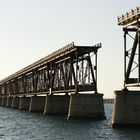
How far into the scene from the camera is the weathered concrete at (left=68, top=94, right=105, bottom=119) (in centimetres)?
7494

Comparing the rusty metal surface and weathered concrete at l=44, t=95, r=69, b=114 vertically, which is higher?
the rusty metal surface

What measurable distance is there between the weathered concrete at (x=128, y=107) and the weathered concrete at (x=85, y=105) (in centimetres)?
2103

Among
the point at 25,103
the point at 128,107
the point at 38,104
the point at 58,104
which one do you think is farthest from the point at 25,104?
the point at 128,107

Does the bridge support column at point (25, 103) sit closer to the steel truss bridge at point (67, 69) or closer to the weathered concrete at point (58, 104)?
the steel truss bridge at point (67, 69)

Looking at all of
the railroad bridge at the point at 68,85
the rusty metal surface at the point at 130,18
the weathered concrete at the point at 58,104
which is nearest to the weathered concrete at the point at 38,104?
the railroad bridge at the point at 68,85

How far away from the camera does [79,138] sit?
50.4 metres

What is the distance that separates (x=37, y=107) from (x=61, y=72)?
19564mm

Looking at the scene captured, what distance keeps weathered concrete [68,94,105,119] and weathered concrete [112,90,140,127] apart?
69.0 ft

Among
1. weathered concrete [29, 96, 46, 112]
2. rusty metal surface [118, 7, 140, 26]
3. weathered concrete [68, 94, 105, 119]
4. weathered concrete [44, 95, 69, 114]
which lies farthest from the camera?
weathered concrete [29, 96, 46, 112]

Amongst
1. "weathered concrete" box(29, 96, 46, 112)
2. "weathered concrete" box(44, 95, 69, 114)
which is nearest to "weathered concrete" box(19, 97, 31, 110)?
"weathered concrete" box(29, 96, 46, 112)

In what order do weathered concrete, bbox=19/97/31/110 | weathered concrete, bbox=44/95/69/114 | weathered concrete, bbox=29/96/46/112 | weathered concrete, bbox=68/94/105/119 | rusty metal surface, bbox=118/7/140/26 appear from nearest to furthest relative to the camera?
rusty metal surface, bbox=118/7/140/26 → weathered concrete, bbox=68/94/105/119 → weathered concrete, bbox=44/95/69/114 → weathered concrete, bbox=29/96/46/112 → weathered concrete, bbox=19/97/31/110

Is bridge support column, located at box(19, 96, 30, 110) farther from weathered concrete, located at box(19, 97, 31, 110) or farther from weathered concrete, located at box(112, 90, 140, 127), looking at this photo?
weathered concrete, located at box(112, 90, 140, 127)

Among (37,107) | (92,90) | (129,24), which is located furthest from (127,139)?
(37,107)

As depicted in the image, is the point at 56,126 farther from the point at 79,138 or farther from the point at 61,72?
the point at 61,72
